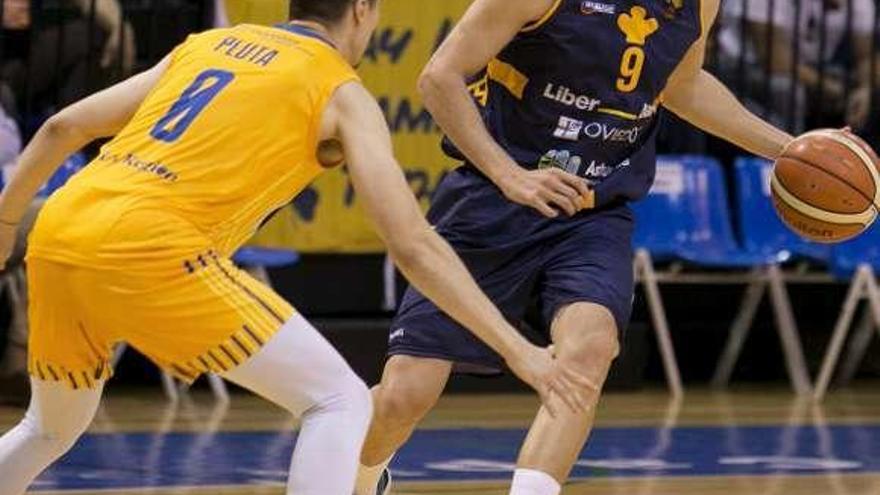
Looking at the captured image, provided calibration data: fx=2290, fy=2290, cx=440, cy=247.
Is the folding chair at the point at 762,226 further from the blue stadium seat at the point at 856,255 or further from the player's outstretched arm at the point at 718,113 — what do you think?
the player's outstretched arm at the point at 718,113

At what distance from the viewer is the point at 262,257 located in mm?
10305

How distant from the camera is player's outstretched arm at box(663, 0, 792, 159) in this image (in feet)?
21.0

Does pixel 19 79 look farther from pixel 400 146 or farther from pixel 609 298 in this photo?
pixel 609 298

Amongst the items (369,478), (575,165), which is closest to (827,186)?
(575,165)

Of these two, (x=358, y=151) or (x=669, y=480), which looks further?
(x=669, y=480)

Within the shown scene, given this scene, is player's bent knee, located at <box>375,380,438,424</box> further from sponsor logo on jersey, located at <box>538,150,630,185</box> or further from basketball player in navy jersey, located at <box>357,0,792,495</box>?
sponsor logo on jersey, located at <box>538,150,630,185</box>

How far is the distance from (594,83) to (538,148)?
0.23 meters

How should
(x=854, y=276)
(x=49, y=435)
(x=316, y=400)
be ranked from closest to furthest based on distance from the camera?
(x=316, y=400) → (x=49, y=435) → (x=854, y=276)

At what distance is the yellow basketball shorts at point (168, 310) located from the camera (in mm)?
4777

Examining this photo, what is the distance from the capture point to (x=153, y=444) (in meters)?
8.69

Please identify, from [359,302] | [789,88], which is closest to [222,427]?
[359,302]

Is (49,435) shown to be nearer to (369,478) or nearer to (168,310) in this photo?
(168,310)

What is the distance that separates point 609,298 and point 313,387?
1.30 m

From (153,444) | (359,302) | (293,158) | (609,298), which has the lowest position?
(359,302)
